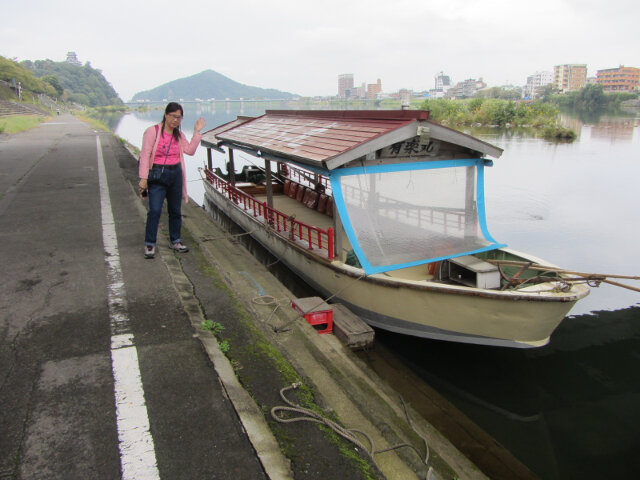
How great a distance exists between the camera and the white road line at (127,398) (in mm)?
2701

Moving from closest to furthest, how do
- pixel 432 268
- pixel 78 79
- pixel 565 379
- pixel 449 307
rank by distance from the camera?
1. pixel 449 307
2. pixel 565 379
3. pixel 432 268
4. pixel 78 79

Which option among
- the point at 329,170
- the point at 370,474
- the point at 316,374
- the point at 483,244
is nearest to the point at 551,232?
the point at 483,244

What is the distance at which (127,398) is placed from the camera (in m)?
3.29

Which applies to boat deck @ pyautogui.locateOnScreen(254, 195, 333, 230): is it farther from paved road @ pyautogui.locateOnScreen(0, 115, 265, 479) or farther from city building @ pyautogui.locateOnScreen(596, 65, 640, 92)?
city building @ pyautogui.locateOnScreen(596, 65, 640, 92)

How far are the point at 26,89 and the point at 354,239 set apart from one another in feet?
265

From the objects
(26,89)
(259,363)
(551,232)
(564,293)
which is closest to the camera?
(259,363)

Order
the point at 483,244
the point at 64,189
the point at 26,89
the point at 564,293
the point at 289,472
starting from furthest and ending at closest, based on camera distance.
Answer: the point at 26,89 → the point at 64,189 → the point at 483,244 → the point at 564,293 → the point at 289,472

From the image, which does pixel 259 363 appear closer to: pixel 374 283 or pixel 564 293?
pixel 374 283

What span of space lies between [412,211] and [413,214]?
0.05 metres

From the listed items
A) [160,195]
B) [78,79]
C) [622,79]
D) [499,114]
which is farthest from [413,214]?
[78,79]

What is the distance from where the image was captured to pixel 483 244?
282 inches

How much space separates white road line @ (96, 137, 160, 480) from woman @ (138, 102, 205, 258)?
100 cm

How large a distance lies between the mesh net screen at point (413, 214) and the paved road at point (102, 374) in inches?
112

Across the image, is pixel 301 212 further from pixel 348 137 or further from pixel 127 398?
pixel 127 398
